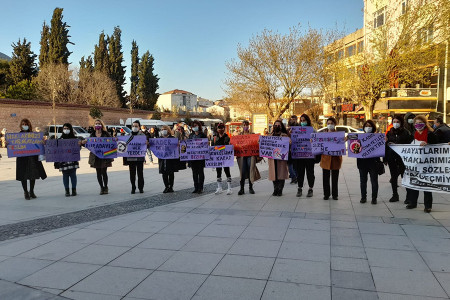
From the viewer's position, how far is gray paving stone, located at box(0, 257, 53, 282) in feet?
13.3

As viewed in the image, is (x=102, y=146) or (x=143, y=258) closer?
(x=143, y=258)

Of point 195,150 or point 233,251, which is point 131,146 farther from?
point 233,251

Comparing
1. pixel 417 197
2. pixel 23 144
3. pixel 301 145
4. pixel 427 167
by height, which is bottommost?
pixel 417 197

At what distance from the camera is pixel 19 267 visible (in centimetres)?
432

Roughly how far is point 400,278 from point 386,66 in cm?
2264

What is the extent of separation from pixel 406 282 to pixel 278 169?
15.9ft

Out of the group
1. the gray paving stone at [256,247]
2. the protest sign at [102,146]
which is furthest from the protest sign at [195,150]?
the gray paving stone at [256,247]

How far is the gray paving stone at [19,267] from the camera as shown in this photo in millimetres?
4055

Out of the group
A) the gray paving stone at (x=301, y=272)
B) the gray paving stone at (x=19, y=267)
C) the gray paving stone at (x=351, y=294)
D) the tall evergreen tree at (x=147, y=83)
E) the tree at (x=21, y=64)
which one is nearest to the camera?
Result: the gray paving stone at (x=351, y=294)

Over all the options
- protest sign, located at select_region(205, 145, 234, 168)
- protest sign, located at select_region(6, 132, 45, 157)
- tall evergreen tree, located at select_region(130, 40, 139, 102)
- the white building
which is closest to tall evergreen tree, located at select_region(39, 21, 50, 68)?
tall evergreen tree, located at select_region(130, 40, 139, 102)

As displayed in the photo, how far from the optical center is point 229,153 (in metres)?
8.64

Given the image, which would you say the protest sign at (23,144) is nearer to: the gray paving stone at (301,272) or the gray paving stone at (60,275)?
the gray paving stone at (60,275)

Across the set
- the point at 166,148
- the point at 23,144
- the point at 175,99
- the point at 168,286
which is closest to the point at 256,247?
the point at 168,286

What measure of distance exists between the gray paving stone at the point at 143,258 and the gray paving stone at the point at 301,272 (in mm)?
1439
